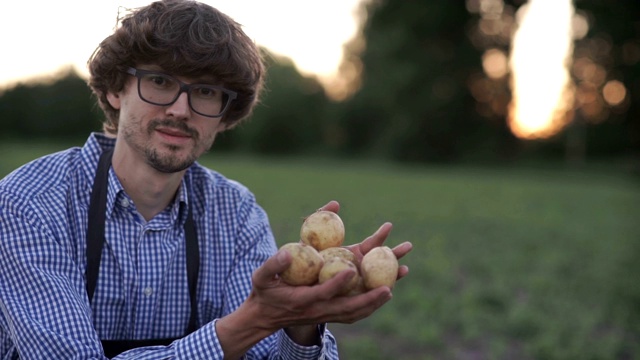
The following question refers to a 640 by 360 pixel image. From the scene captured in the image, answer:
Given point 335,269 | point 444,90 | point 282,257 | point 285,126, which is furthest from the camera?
point 285,126

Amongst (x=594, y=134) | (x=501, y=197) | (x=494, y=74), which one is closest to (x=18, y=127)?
(x=494, y=74)

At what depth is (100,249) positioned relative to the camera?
263cm

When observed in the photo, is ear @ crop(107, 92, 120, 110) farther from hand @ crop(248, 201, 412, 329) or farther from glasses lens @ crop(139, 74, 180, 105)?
hand @ crop(248, 201, 412, 329)

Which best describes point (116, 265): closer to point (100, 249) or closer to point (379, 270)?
point (100, 249)

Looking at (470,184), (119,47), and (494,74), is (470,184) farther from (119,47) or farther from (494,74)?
(119,47)

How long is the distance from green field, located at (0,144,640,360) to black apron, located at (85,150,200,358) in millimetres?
2886

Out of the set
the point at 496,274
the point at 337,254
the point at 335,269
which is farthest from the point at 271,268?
the point at 496,274

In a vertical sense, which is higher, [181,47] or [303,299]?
[181,47]

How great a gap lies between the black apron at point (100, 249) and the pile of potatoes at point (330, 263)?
2.00 feet

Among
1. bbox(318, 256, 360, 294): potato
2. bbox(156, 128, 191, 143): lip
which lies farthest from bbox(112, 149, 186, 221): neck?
bbox(318, 256, 360, 294): potato

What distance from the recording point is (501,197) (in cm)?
1975

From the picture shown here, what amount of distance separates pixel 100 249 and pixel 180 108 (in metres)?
0.61

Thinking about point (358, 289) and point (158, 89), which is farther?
point (158, 89)

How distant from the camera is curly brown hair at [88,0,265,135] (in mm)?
2729
